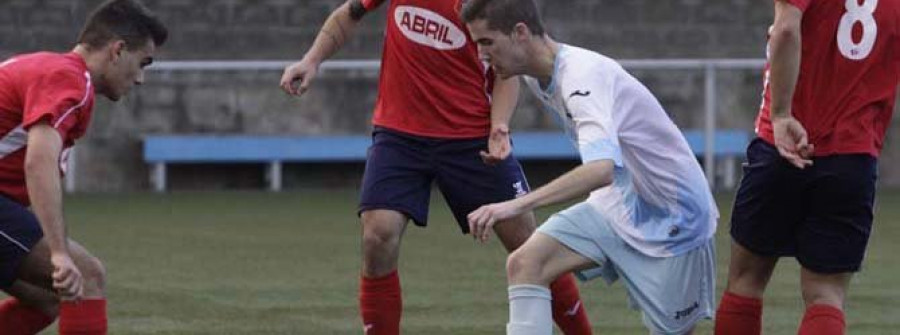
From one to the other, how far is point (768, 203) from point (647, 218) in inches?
15.6

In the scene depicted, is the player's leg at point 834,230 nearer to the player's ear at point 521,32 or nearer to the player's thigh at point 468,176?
the player's ear at point 521,32

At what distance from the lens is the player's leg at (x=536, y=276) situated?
20.6 ft

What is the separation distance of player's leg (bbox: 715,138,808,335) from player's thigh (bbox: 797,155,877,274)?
0.07 m

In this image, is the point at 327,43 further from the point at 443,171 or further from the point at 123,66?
the point at 123,66

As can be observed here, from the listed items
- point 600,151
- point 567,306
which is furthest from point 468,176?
point 600,151

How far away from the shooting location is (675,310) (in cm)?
642

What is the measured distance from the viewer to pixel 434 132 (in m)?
7.58

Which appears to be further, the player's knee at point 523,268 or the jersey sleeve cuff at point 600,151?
the player's knee at point 523,268

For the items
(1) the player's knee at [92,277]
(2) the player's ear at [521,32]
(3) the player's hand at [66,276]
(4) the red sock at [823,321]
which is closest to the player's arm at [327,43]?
(1) the player's knee at [92,277]

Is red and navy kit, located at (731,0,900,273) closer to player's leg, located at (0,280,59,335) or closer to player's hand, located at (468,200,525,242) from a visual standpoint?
player's hand, located at (468,200,525,242)

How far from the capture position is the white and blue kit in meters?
6.37

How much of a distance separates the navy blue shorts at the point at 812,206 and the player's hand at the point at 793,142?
0.73ft

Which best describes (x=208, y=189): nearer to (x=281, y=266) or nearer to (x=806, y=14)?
(x=281, y=266)

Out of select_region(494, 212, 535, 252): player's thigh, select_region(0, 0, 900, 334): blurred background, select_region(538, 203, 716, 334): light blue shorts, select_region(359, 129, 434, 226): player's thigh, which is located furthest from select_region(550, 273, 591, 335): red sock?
select_region(0, 0, 900, 334): blurred background
